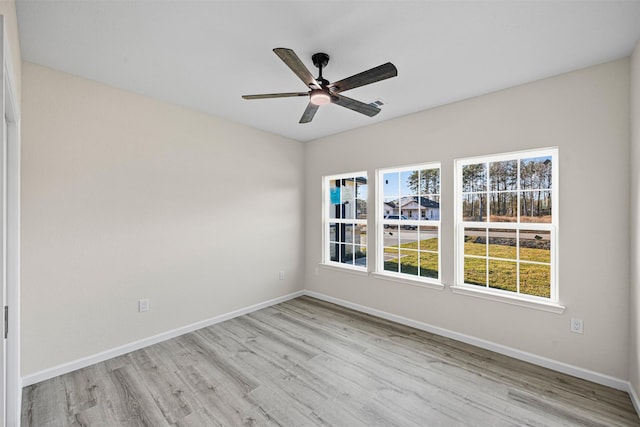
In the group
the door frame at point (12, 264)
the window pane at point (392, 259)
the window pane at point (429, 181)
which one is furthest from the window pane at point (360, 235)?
the door frame at point (12, 264)

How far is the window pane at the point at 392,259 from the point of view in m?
3.86

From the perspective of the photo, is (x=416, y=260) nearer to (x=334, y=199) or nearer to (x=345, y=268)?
(x=345, y=268)

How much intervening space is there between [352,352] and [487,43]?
9.67 ft

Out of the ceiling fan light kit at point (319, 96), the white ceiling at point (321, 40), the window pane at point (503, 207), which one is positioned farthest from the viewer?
the window pane at point (503, 207)

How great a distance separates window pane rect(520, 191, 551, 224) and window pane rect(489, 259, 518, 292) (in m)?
0.51

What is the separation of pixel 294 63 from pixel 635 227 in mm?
2818

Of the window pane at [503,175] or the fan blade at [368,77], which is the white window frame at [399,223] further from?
the fan blade at [368,77]

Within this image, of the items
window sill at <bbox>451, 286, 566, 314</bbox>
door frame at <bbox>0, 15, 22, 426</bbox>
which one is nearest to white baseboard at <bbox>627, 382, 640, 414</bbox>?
window sill at <bbox>451, 286, 566, 314</bbox>

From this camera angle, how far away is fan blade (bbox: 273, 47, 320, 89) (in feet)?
5.60

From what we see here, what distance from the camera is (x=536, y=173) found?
285 centimetres

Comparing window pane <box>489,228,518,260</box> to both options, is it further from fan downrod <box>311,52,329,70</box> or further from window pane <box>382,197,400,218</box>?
fan downrod <box>311,52,329,70</box>

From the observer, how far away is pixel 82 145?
8.73ft

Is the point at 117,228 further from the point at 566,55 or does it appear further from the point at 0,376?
the point at 566,55

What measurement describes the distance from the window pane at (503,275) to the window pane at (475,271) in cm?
7
